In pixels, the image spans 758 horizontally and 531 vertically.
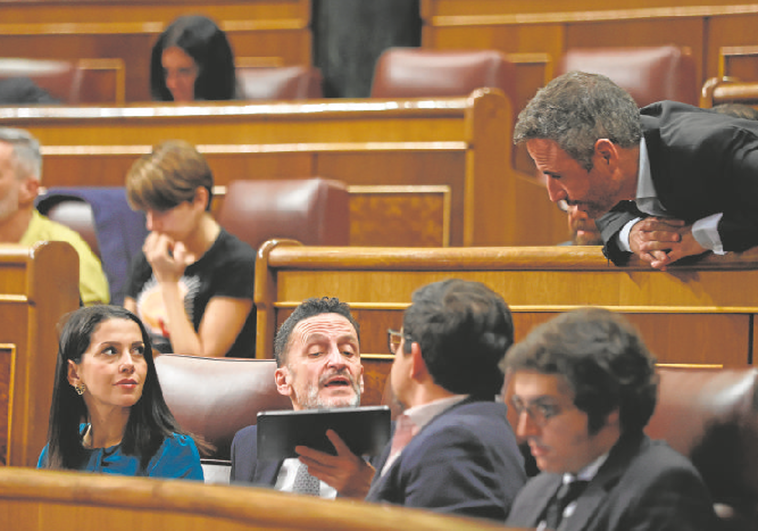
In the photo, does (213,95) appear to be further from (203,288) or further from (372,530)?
(372,530)

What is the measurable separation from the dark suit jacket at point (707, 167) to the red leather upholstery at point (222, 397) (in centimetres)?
33

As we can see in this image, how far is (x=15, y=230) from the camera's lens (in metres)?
1.12

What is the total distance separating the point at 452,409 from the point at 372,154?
76 centimetres

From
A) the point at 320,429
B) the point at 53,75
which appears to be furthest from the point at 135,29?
the point at 320,429

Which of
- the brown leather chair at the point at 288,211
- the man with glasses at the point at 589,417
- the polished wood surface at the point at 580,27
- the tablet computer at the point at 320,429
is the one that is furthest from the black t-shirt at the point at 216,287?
the polished wood surface at the point at 580,27

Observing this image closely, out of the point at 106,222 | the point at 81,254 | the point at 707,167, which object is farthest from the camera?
the point at 106,222

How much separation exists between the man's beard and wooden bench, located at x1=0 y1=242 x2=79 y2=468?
0.32m

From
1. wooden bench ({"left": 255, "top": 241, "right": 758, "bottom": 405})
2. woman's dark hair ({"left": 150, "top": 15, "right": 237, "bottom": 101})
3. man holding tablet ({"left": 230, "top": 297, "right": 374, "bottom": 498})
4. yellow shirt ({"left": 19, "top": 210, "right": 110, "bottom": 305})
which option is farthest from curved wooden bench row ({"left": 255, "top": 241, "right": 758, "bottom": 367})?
woman's dark hair ({"left": 150, "top": 15, "right": 237, "bottom": 101})

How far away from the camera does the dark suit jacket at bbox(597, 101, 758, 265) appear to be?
662mm

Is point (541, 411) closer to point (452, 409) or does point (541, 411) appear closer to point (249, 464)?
point (452, 409)

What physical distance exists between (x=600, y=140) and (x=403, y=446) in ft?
0.88

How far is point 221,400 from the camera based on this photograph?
81 centimetres

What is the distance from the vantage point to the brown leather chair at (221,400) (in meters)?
0.80

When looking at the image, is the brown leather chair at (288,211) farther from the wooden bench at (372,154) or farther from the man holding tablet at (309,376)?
the man holding tablet at (309,376)
